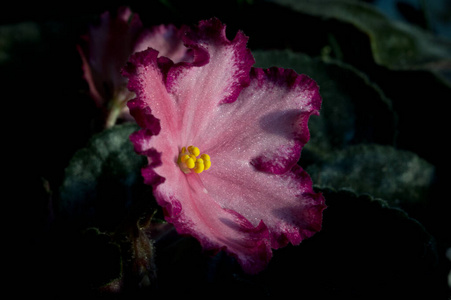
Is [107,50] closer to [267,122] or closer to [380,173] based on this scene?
[267,122]

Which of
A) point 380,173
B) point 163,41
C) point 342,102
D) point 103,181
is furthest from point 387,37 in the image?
point 103,181

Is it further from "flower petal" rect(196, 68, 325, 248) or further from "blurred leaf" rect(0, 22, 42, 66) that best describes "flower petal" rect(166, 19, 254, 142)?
"blurred leaf" rect(0, 22, 42, 66)

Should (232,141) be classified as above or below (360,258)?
above

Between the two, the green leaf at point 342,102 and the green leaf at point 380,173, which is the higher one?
the green leaf at point 342,102

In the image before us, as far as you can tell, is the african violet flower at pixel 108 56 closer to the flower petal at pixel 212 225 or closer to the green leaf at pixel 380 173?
the flower petal at pixel 212 225

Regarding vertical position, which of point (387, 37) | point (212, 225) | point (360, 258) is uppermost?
point (387, 37)

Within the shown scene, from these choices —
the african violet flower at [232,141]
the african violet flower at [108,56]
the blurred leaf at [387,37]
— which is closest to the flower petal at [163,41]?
the african violet flower at [108,56]
